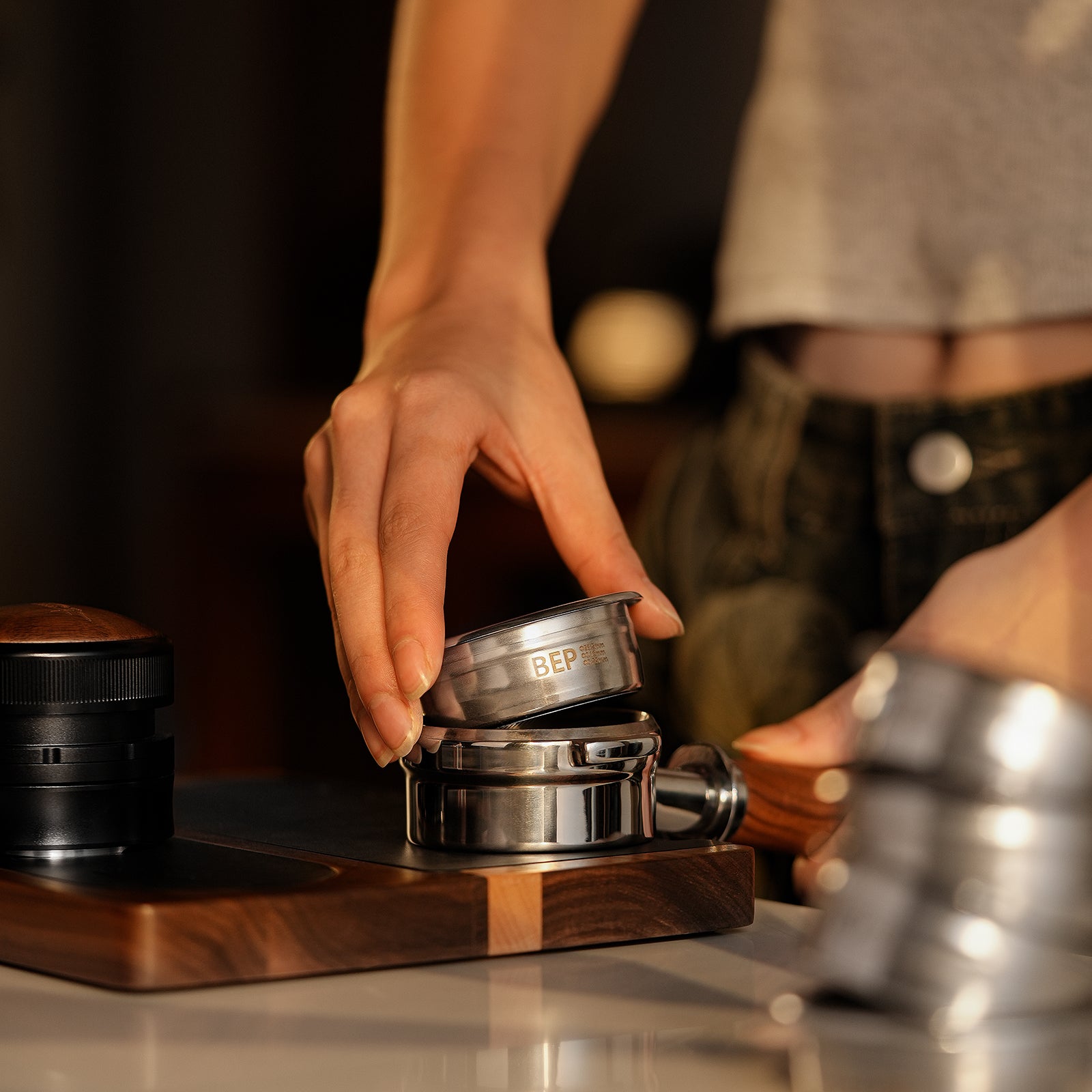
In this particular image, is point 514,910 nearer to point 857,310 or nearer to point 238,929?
point 238,929

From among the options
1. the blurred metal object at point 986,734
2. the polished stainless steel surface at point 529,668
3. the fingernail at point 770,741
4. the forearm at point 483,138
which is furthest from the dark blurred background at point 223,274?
the blurred metal object at point 986,734

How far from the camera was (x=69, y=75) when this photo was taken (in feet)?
10.6

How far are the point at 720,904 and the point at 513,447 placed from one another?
0.85 ft

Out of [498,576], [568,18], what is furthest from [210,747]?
[568,18]

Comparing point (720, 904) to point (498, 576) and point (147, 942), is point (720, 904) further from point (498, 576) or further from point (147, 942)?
point (498, 576)

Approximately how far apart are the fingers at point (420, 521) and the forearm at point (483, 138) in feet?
0.43

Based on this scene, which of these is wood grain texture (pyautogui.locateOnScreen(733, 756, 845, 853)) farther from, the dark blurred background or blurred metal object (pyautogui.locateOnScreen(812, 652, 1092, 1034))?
the dark blurred background

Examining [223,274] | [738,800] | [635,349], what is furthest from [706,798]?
[223,274]

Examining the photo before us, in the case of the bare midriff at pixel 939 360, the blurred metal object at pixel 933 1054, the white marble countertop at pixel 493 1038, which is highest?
the bare midriff at pixel 939 360

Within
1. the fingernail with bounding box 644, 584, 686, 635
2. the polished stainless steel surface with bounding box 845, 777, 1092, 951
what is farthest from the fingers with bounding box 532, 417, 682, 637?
the polished stainless steel surface with bounding box 845, 777, 1092, 951

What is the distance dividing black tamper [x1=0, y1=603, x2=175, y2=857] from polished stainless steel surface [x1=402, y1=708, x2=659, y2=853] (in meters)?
0.10

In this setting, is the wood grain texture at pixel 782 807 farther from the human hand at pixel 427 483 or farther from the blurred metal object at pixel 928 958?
the blurred metal object at pixel 928 958

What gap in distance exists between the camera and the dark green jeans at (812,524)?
2.85ft

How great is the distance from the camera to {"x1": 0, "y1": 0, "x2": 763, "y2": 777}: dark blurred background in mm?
2705
